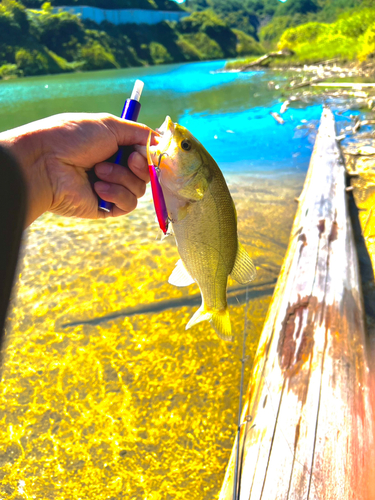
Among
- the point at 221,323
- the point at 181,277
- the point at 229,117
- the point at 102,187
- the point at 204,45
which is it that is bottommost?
the point at 204,45

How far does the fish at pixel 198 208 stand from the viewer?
1.37 metres

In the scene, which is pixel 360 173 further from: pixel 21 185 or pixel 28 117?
pixel 28 117

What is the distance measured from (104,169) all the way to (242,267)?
96 cm

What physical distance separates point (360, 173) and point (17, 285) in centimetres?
677

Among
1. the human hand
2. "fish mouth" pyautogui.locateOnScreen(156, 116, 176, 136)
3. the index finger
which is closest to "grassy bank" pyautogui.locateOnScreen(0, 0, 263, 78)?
the human hand

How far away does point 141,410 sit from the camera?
3.06 m

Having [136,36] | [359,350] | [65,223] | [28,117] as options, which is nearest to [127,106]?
[359,350]

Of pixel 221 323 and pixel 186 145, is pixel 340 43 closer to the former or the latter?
pixel 186 145

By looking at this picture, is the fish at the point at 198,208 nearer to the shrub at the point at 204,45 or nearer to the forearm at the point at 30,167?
the forearm at the point at 30,167

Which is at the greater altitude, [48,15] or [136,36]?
[48,15]

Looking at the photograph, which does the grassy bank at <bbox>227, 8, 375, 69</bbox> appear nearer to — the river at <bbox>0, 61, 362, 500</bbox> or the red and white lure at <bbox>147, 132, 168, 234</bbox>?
the river at <bbox>0, 61, 362, 500</bbox>

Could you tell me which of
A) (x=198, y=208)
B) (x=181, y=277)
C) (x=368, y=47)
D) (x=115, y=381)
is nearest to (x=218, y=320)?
(x=181, y=277)

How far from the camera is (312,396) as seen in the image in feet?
7.49

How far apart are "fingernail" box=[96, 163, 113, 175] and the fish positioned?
541mm
